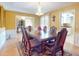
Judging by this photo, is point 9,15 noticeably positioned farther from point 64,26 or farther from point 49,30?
point 64,26

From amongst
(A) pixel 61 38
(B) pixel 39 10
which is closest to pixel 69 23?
(A) pixel 61 38

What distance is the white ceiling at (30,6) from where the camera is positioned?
2.10 m

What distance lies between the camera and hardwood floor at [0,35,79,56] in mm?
2090

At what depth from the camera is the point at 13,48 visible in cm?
215

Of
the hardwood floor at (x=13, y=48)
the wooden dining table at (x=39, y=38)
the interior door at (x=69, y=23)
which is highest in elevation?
the interior door at (x=69, y=23)

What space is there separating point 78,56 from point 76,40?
214 mm

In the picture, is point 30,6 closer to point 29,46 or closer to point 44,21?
point 44,21

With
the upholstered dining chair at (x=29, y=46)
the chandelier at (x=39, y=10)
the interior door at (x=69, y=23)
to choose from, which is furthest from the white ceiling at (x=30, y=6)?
the upholstered dining chair at (x=29, y=46)

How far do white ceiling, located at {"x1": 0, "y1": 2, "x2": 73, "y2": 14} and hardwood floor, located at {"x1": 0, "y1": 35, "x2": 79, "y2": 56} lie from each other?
0.38 m

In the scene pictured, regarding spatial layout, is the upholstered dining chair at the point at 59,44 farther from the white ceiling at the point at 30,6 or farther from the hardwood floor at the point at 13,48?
the white ceiling at the point at 30,6

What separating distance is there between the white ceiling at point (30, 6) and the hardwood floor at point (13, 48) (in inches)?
15.1

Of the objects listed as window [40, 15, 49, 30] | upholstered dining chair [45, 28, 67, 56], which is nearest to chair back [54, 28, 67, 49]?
upholstered dining chair [45, 28, 67, 56]

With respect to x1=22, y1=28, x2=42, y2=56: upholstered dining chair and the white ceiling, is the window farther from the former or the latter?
x1=22, y1=28, x2=42, y2=56: upholstered dining chair

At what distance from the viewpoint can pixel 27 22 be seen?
2.18 m
